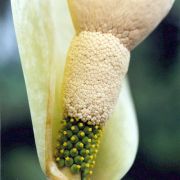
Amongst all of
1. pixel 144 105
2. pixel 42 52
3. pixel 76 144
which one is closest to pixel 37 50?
pixel 42 52

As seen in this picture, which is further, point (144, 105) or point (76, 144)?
point (144, 105)

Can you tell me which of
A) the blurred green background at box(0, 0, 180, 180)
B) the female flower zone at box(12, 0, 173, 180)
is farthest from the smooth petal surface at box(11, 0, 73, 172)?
the blurred green background at box(0, 0, 180, 180)

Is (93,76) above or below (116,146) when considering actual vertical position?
above

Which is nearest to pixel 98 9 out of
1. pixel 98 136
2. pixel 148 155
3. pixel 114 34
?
pixel 114 34

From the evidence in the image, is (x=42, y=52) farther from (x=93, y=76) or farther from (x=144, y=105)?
(x=144, y=105)

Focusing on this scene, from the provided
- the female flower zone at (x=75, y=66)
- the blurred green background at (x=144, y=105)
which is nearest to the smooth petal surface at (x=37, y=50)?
the female flower zone at (x=75, y=66)

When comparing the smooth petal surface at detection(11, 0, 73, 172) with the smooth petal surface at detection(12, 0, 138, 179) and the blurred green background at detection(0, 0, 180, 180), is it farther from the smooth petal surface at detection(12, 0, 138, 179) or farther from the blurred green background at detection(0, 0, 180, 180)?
the blurred green background at detection(0, 0, 180, 180)
